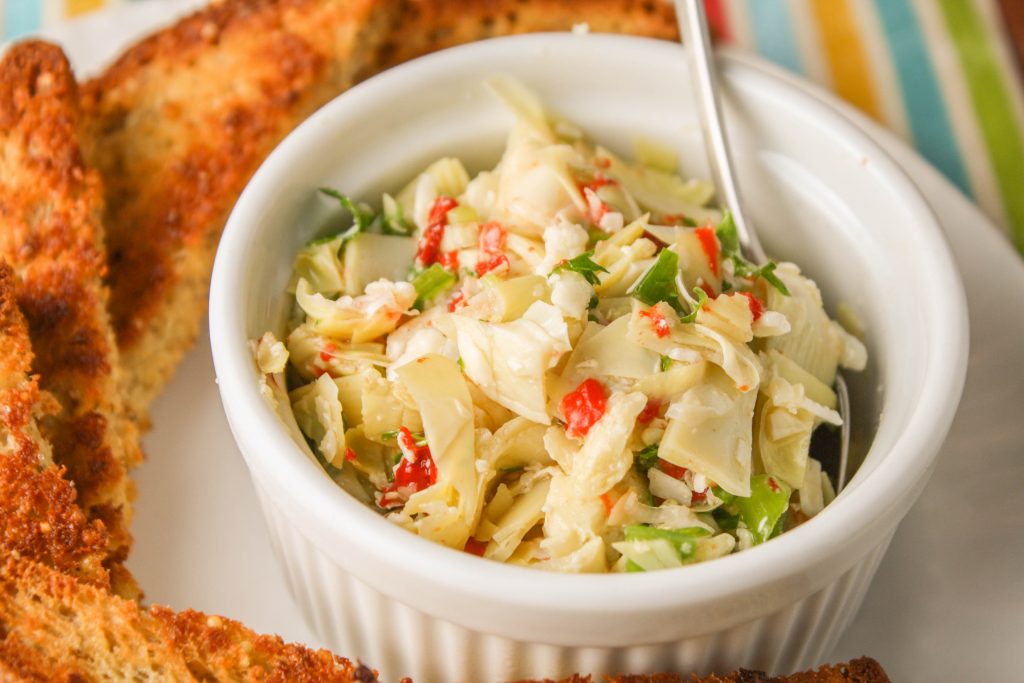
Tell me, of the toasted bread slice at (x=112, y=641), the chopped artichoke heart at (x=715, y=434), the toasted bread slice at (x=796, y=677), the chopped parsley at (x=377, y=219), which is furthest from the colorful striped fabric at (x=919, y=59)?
the toasted bread slice at (x=112, y=641)

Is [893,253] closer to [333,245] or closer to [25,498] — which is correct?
[333,245]

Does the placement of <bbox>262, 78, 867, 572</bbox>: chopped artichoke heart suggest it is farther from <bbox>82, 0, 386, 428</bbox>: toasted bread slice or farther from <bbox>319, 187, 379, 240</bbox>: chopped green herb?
<bbox>82, 0, 386, 428</bbox>: toasted bread slice

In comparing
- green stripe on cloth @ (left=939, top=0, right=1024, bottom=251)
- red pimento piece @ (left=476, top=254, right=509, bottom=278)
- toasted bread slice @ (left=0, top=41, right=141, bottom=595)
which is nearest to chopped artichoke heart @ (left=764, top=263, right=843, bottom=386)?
red pimento piece @ (left=476, top=254, right=509, bottom=278)

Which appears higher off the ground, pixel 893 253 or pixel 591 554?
pixel 893 253

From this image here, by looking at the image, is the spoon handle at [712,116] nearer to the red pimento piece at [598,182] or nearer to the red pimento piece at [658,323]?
the red pimento piece at [598,182]

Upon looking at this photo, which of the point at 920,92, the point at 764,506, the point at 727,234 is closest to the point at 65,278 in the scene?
the point at 727,234

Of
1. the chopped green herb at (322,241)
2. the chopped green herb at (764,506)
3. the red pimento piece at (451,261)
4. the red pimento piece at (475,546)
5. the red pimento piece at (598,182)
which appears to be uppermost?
the red pimento piece at (598,182)

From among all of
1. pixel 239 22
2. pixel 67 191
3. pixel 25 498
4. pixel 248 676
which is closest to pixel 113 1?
pixel 239 22
